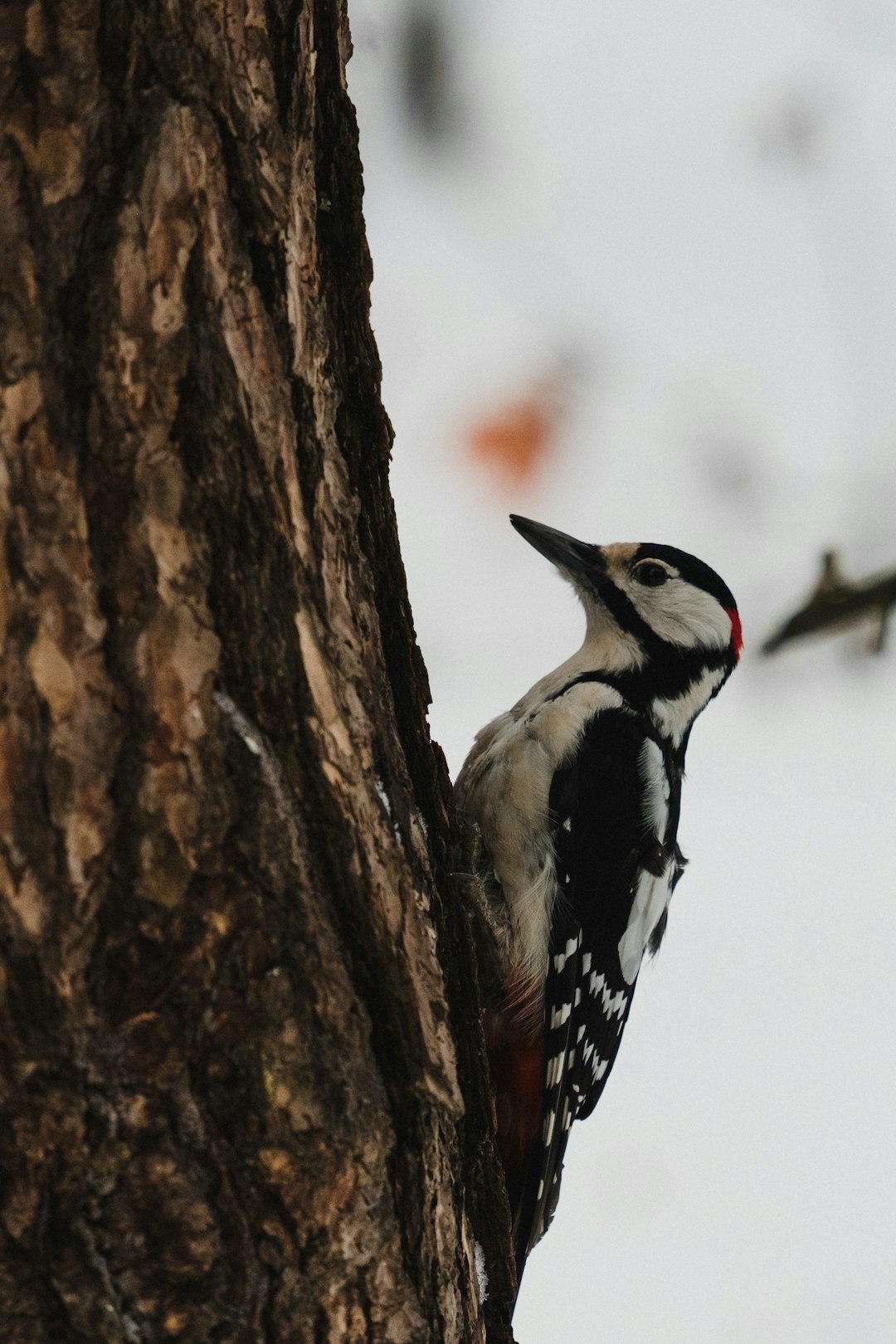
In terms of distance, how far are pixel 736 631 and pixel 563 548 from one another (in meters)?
0.62

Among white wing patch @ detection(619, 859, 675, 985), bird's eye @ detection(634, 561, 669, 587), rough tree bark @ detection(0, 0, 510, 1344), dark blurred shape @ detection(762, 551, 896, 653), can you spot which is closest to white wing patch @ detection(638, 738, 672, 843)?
white wing patch @ detection(619, 859, 675, 985)

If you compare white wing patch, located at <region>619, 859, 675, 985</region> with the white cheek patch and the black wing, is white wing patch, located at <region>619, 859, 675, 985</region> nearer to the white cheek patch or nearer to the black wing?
the black wing

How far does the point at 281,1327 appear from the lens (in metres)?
1.46

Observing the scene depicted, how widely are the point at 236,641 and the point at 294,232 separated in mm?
523

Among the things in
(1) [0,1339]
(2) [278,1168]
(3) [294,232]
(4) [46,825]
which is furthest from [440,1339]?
(3) [294,232]

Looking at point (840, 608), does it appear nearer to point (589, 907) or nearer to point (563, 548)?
point (589, 907)

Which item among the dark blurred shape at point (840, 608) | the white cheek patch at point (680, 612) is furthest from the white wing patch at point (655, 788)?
the dark blurred shape at point (840, 608)

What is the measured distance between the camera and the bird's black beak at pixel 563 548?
3.94 meters

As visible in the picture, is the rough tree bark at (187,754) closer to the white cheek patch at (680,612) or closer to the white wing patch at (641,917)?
the white wing patch at (641,917)

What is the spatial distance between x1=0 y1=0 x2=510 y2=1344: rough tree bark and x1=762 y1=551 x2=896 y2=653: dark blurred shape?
0.77 m

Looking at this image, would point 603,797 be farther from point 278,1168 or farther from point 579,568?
point 278,1168

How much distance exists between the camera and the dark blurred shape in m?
2.01

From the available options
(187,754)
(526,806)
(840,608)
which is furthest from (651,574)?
(187,754)

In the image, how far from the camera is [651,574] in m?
3.88
